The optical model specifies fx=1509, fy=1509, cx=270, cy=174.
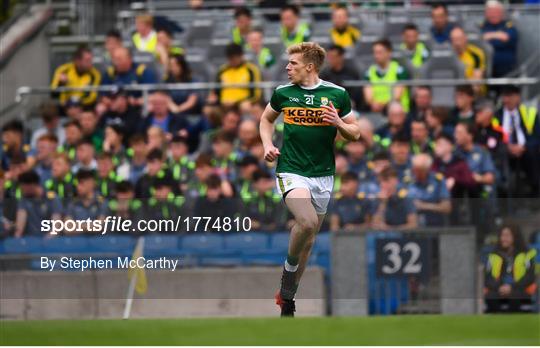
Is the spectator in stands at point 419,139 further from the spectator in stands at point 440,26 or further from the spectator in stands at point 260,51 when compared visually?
the spectator in stands at point 260,51

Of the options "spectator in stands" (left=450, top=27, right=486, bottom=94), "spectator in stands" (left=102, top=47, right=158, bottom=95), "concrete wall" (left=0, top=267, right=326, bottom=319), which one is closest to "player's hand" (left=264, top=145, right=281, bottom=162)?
"concrete wall" (left=0, top=267, right=326, bottom=319)

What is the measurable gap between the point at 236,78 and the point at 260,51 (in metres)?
0.65

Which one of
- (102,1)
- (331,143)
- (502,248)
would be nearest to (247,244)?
(502,248)

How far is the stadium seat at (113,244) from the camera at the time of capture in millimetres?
13164

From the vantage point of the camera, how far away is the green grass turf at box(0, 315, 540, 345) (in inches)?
486

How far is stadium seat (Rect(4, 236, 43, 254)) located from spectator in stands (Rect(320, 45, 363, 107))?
5.15 m

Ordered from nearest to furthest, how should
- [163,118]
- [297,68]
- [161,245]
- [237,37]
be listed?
[297,68]
[161,245]
[163,118]
[237,37]

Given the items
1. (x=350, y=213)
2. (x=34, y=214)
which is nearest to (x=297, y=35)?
(x=350, y=213)

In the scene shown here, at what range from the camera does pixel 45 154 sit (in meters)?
18.0

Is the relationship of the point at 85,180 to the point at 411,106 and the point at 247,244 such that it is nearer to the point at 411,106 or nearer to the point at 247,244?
the point at 247,244

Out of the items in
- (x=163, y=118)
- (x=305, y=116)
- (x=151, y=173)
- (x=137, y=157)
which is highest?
(x=305, y=116)

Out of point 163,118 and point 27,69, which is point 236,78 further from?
point 27,69

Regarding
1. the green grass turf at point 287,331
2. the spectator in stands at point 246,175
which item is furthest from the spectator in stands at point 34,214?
the spectator in stands at point 246,175

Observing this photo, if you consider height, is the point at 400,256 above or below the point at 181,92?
below
